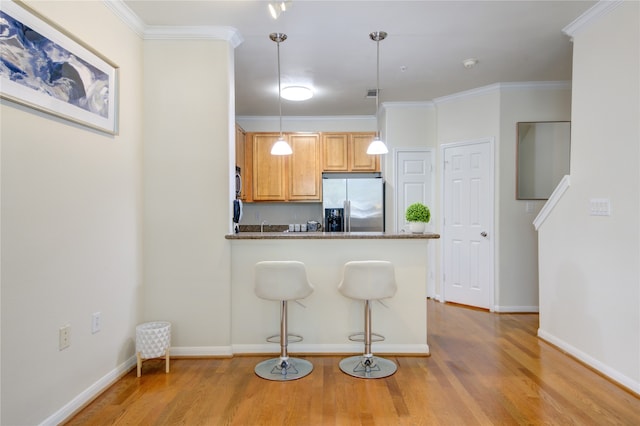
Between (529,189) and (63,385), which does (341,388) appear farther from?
(529,189)

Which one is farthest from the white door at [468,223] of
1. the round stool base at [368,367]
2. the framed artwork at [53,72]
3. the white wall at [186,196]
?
the framed artwork at [53,72]

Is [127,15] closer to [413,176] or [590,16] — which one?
[590,16]

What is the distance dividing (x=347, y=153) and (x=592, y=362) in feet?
12.5

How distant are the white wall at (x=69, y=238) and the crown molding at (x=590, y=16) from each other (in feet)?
11.4

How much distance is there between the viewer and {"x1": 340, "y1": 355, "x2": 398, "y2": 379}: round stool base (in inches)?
103

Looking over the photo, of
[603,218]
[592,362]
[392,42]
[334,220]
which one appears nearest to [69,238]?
[392,42]

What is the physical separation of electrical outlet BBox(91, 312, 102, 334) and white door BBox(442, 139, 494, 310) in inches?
155

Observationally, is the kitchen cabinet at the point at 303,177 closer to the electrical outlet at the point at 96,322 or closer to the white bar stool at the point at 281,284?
the white bar stool at the point at 281,284

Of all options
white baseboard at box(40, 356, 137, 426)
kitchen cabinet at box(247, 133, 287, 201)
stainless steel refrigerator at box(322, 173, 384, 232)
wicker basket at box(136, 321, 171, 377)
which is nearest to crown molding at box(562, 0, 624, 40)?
stainless steel refrigerator at box(322, 173, 384, 232)

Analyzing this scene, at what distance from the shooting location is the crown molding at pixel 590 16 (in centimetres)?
256

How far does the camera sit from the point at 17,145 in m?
1.76

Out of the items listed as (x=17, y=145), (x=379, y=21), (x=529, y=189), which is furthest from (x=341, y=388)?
(x=529, y=189)

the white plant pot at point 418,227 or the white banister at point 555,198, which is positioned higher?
the white banister at point 555,198

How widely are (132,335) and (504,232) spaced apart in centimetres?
398
